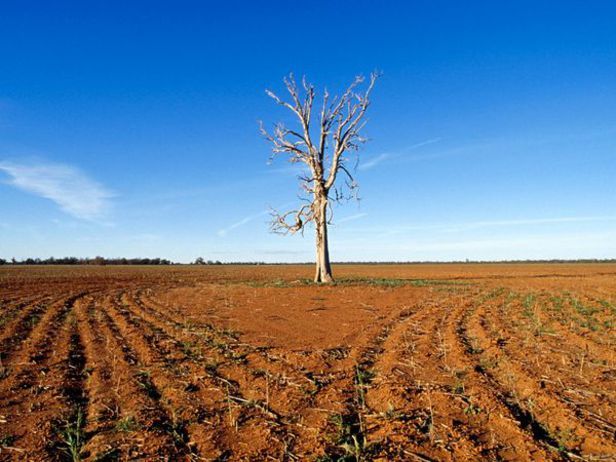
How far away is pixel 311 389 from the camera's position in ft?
18.1

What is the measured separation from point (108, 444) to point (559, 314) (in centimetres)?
1135

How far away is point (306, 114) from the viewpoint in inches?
1009

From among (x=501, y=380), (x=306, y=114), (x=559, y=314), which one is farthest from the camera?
(x=306, y=114)

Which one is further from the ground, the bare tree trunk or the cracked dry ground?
the bare tree trunk

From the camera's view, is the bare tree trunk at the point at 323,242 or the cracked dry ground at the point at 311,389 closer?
the cracked dry ground at the point at 311,389

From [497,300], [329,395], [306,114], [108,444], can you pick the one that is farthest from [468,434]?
[306,114]

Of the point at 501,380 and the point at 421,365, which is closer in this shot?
the point at 501,380

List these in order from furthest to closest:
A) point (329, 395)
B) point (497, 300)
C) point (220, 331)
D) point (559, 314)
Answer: point (497, 300)
point (559, 314)
point (220, 331)
point (329, 395)

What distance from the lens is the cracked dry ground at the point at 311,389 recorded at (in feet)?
12.9

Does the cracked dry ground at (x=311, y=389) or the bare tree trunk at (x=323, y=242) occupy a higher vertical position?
the bare tree trunk at (x=323, y=242)

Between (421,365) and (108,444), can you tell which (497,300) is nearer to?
(421,365)

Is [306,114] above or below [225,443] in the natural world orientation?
above

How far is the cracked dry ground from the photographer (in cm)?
395

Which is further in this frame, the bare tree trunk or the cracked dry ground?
the bare tree trunk
